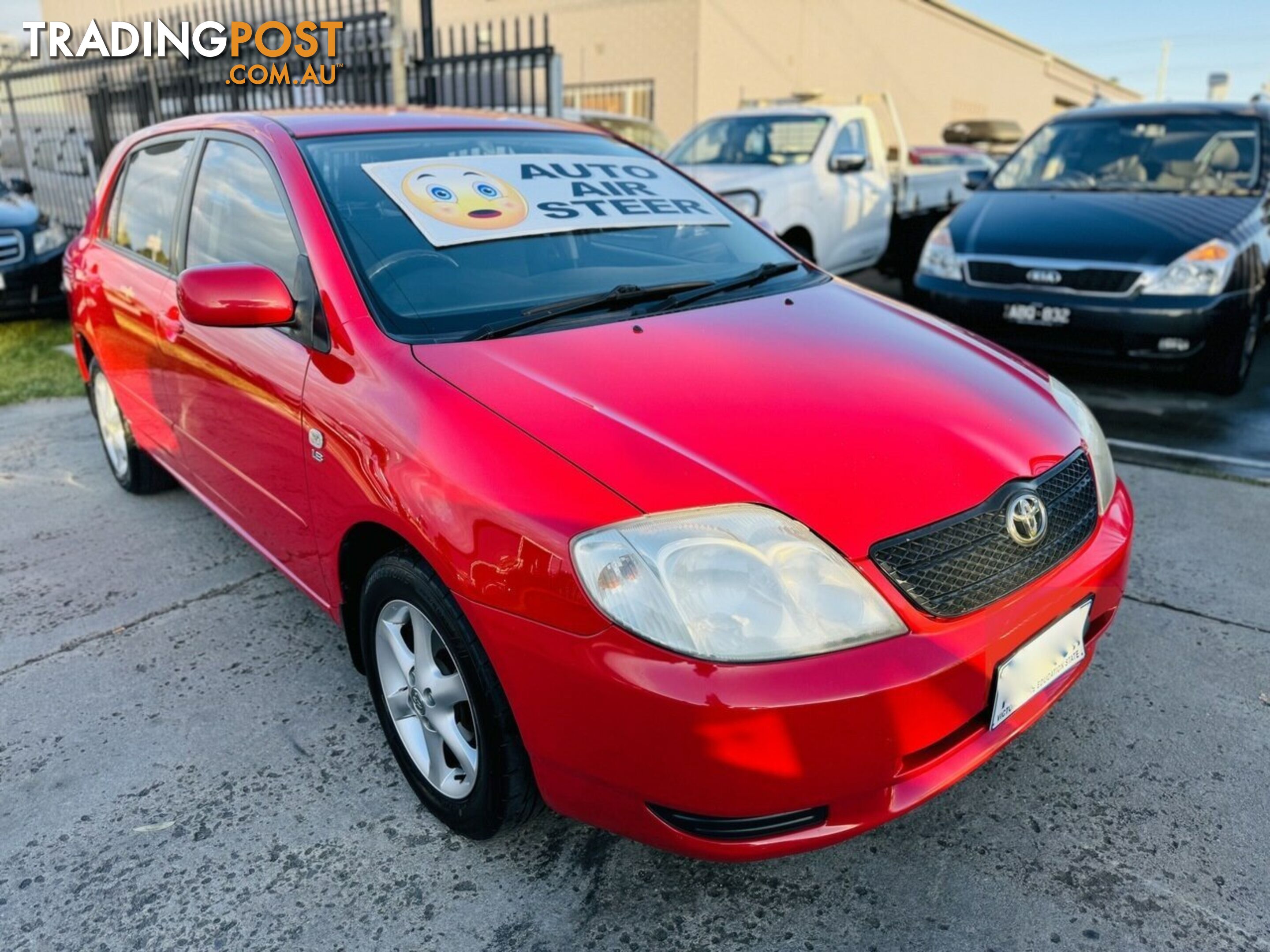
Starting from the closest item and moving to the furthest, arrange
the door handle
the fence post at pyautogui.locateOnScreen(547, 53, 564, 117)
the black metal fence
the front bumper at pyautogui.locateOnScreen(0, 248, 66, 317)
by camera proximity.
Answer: the door handle
the front bumper at pyautogui.locateOnScreen(0, 248, 66, 317)
the fence post at pyautogui.locateOnScreen(547, 53, 564, 117)
the black metal fence

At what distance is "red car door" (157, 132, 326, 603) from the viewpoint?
246cm

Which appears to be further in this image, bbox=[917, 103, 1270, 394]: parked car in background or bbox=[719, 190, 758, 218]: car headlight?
bbox=[719, 190, 758, 218]: car headlight

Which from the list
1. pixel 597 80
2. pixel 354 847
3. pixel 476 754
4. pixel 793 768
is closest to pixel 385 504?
pixel 476 754

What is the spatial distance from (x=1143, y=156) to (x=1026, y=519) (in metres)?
5.31

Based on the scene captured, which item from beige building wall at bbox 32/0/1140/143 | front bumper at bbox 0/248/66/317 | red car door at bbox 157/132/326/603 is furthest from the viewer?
beige building wall at bbox 32/0/1140/143

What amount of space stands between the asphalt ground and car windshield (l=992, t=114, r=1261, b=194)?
376 cm

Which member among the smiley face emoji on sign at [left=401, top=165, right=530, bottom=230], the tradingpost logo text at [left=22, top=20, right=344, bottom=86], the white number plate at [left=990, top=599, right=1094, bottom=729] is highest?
the tradingpost logo text at [left=22, top=20, right=344, bottom=86]

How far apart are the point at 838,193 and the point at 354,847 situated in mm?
6968

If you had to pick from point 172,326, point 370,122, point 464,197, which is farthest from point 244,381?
point 370,122

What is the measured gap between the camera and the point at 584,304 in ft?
8.05

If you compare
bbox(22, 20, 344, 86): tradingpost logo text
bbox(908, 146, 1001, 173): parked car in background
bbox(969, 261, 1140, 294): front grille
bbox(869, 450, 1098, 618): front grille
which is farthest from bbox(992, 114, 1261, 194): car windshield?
bbox(22, 20, 344, 86): tradingpost logo text

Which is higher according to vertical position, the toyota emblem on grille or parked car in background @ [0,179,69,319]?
the toyota emblem on grille

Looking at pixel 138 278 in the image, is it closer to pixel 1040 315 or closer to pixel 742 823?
pixel 742 823

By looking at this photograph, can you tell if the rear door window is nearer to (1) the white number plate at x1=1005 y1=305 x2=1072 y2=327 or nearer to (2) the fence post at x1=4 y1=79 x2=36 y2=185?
(1) the white number plate at x1=1005 y1=305 x2=1072 y2=327
